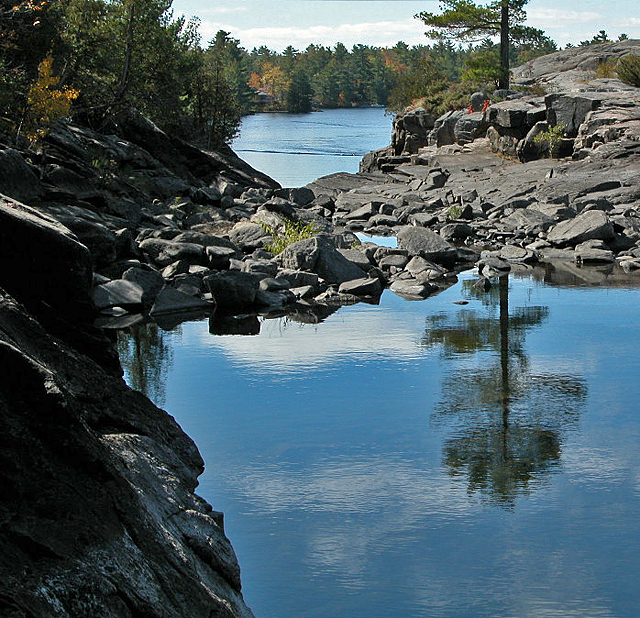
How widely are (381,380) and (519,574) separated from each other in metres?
4.70

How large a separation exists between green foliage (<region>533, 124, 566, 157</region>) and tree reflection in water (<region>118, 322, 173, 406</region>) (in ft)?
66.6

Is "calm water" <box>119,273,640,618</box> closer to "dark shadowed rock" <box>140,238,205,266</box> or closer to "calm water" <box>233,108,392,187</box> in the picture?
"dark shadowed rock" <box>140,238,205,266</box>

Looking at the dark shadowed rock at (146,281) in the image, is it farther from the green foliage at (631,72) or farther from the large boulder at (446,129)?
the large boulder at (446,129)

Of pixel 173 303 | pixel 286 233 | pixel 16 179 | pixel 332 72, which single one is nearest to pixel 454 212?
pixel 286 233

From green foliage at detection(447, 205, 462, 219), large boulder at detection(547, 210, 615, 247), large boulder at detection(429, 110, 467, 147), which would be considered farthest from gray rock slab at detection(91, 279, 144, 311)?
large boulder at detection(429, 110, 467, 147)

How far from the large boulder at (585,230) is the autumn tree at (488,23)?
71.1 ft

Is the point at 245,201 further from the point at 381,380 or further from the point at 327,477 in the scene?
the point at 327,477

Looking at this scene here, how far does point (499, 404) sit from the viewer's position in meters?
9.74

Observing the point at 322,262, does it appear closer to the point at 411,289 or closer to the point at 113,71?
the point at 411,289

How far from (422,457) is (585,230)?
12.6 meters

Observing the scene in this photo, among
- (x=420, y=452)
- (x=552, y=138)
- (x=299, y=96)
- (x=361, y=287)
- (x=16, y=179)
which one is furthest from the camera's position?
(x=299, y=96)

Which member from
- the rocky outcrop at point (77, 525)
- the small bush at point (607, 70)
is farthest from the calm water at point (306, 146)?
the rocky outcrop at point (77, 525)

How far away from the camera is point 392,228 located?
23391 millimetres

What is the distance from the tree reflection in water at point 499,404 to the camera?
797cm
